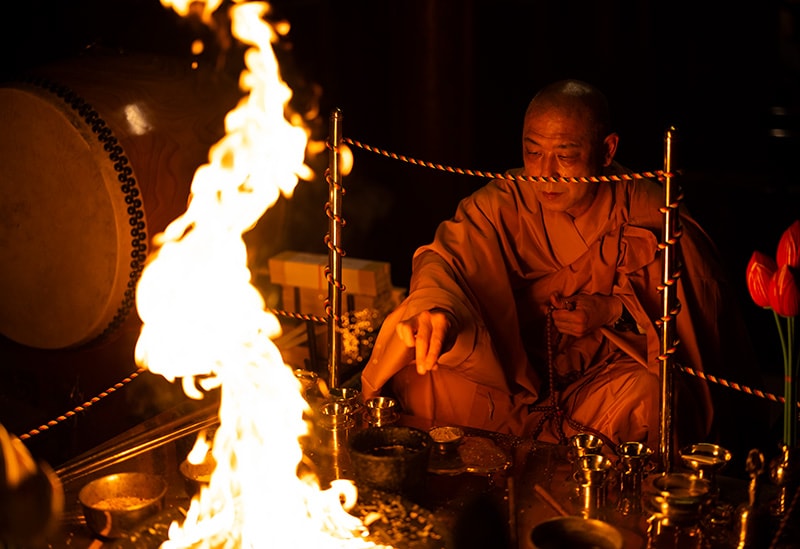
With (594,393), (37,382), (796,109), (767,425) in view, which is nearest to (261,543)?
(594,393)

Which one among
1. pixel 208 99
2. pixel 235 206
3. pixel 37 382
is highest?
pixel 208 99

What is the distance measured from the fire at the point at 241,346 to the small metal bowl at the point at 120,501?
106 millimetres

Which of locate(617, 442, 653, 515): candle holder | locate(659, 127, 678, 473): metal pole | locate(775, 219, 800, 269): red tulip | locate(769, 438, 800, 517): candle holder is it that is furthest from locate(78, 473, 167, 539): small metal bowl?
locate(775, 219, 800, 269): red tulip

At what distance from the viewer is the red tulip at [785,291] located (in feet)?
8.20

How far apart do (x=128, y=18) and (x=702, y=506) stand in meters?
4.92

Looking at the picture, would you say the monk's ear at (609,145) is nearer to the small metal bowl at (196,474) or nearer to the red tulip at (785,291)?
the red tulip at (785,291)

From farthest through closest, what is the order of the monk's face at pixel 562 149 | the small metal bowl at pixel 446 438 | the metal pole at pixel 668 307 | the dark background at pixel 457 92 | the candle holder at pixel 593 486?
the dark background at pixel 457 92
the monk's face at pixel 562 149
the small metal bowl at pixel 446 438
the metal pole at pixel 668 307
the candle holder at pixel 593 486

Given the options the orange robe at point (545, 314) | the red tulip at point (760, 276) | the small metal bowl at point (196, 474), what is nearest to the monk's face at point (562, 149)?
the orange robe at point (545, 314)

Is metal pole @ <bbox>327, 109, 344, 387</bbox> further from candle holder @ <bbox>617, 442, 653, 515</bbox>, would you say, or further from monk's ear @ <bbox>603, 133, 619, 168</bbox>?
monk's ear @ <bbox>603, 133, 619, 168</bbox>

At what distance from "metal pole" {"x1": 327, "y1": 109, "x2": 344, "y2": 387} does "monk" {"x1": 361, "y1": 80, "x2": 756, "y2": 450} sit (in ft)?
1.05

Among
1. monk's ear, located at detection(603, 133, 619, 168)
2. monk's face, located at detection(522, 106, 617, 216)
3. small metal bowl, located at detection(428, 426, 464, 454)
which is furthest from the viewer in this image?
monk's ear, located at detection(603, 133, 619, 168)

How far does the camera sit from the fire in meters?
2.59

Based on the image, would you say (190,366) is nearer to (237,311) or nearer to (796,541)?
(237,311)

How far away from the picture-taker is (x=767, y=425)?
4.07 meters
